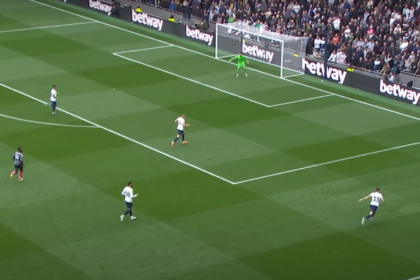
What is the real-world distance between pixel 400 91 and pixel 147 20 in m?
21.1

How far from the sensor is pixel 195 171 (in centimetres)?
4122

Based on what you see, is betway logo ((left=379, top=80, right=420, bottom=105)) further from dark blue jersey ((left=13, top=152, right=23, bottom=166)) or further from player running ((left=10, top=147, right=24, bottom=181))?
dark blue jersey ((left=13, top=152, right=23, bottom=166))

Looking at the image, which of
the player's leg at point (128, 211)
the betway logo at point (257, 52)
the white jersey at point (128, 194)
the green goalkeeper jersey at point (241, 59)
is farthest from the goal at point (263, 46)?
the white jersey at point (128, 194)

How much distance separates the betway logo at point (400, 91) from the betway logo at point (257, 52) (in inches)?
310

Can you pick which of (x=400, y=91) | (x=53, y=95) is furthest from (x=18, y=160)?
(x=400, y=91)

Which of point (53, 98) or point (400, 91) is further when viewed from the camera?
point (400, 91)

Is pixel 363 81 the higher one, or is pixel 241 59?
pixel 241 59

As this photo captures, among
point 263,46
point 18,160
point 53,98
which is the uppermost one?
point 263,46

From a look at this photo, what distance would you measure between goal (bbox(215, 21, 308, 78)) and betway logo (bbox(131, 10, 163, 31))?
629 centimetres

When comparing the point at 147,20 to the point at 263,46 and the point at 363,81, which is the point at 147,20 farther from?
the point at 363,81

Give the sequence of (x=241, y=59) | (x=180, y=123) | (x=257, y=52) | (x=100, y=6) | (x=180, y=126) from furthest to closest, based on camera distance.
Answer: (x=100, y=6) → (x=257, y=52) → (x=241, y=59) → (x=180, y=126) → (x=180, y=123)

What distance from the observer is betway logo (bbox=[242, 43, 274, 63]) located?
58.1m

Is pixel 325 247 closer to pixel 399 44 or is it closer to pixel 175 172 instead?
pixel 175 172

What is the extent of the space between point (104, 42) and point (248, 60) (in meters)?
9.83
